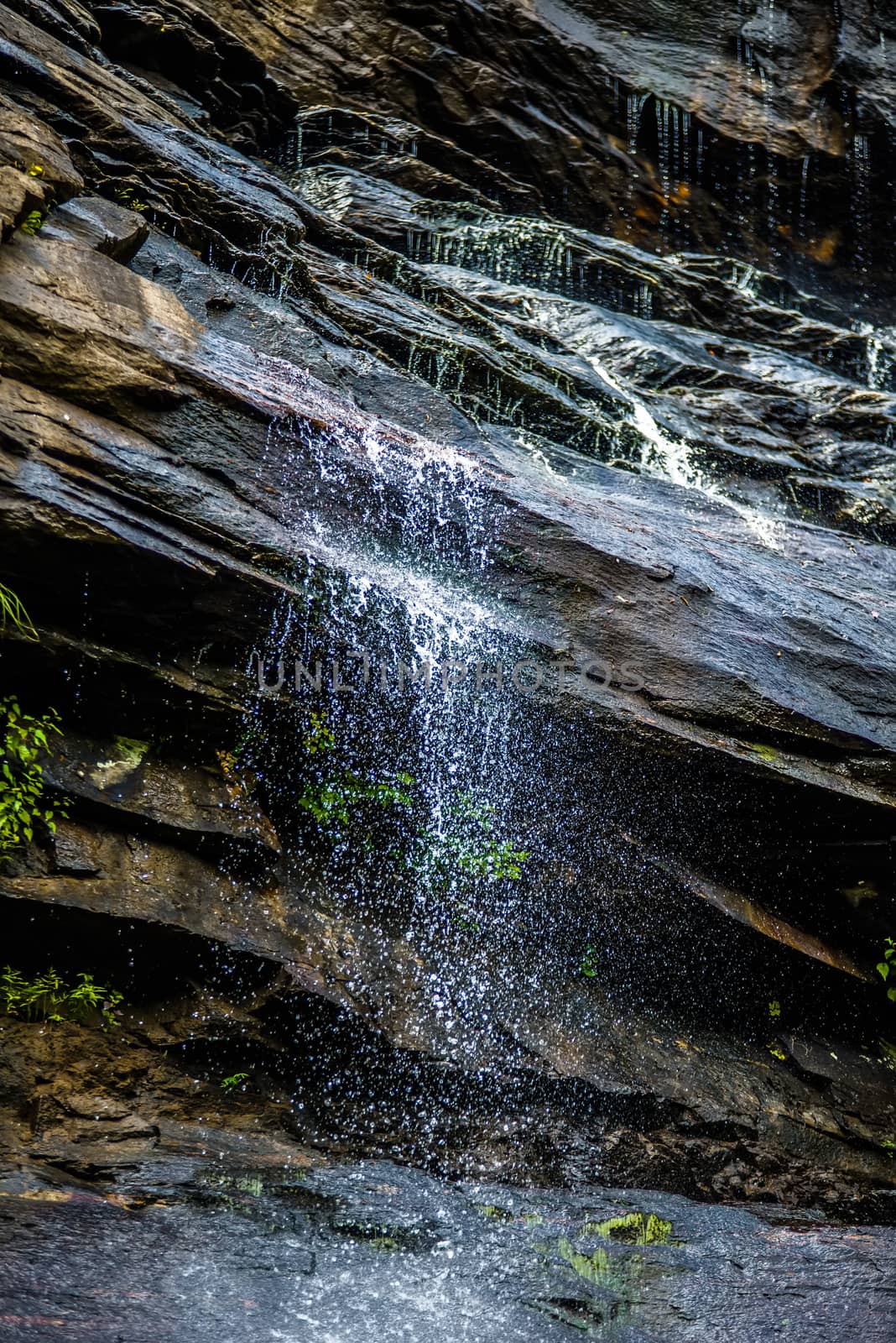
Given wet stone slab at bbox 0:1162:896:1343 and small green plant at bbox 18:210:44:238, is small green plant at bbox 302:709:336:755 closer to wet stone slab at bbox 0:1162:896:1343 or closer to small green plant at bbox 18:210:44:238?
wet stone slab at bbox 0:1162:896:1343

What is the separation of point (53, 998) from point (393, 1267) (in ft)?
7.99

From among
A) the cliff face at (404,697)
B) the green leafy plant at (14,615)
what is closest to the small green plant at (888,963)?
the cliff face at (404,697)

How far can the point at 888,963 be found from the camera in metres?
7.67

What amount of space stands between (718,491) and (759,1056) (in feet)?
18.4

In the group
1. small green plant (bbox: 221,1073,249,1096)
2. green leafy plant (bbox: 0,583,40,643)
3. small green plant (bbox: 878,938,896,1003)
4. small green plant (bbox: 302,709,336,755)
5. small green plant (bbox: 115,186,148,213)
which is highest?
small green plant (bbox: 115,186,148,213)

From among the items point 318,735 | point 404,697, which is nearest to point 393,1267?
point 318,735

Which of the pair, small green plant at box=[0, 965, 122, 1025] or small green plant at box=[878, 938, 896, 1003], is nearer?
small green plant at box=[0, 965, 122, 1025]

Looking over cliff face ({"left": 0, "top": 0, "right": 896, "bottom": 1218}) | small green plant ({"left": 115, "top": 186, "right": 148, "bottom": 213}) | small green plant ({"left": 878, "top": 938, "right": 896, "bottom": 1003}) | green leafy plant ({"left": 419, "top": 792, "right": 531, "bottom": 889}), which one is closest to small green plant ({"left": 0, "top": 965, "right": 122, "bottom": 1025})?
cliff face ({"left": 0, "top": 0, "right": 896, "bottom": 1218})

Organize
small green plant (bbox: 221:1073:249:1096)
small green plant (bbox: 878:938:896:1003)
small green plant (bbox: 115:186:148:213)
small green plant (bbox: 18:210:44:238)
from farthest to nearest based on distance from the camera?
small green plant (bbox: 115:186:148:213) < small green plant (bbox: 878:938:896:1003) < small green plant (bbox: 18:210:44:238) < small green plant (bbox: 221:1073:249:1096)

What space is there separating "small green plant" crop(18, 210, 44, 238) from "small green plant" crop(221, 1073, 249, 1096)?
17.6 feet

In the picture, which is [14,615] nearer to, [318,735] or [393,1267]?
[318,735]

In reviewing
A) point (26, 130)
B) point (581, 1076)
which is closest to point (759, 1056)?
point (581, 1076)

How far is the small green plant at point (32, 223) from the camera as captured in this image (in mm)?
6020

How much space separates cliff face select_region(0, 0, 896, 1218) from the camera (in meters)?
5.51
